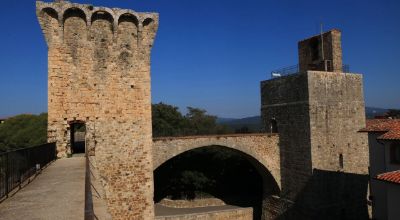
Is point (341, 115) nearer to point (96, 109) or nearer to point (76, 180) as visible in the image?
point (96, 109)

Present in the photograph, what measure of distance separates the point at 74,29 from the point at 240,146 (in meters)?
10.5

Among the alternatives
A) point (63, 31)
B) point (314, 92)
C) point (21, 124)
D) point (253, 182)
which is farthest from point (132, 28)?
point (21, 124)

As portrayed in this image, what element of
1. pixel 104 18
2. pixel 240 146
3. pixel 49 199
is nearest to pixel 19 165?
pixel 49 199

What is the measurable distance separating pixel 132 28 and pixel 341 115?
12.6m

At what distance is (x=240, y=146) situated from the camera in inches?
745

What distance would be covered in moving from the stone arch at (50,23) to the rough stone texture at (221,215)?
11.5 m

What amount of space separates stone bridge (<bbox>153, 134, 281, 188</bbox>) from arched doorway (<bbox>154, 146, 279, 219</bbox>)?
18.3ft

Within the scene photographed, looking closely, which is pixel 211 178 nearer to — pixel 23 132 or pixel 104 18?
pixel 104 18

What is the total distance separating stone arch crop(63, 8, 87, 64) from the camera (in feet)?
41.6

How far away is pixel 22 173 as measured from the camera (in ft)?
26.5

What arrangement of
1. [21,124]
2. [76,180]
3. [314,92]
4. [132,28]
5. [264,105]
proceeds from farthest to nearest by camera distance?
[21,124]
[264,105]
[314,92]
[132,28]
[76,180]

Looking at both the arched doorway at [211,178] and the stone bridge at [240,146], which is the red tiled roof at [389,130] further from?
the arched doorway at [211,178]

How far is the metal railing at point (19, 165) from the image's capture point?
654 centimetres

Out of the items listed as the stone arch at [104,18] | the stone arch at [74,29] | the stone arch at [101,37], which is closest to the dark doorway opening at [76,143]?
the stone arch at [101,37]
